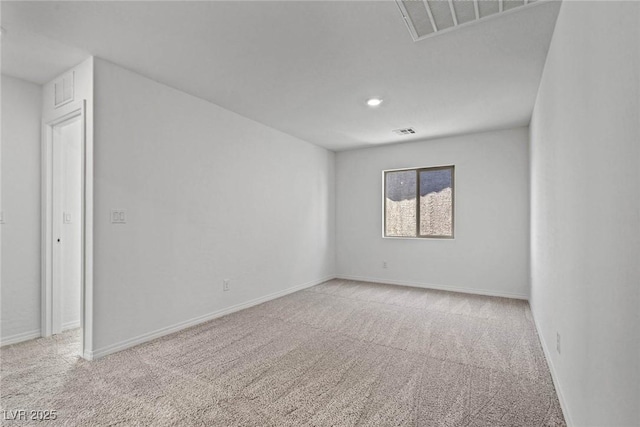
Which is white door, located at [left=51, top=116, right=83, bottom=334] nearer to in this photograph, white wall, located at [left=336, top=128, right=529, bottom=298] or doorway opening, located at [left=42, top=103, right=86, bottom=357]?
doorway opening, located at [left=42, top=103, right=86, bottom=357]

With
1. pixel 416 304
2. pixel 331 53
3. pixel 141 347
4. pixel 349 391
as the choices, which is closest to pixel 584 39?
pixel 331 53

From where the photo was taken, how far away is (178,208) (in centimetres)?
316

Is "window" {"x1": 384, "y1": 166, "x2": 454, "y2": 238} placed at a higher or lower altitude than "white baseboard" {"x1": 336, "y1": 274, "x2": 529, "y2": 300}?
higher

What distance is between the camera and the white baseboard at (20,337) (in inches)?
109

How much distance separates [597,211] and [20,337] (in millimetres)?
4325

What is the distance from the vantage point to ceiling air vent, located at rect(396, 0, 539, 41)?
6.11 ft

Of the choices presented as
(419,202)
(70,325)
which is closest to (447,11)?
(419,202)

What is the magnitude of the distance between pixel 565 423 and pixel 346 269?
13.8 feet

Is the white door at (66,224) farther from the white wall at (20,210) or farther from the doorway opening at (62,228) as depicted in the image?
the white wall at (20,210)

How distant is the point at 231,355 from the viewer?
2.61m

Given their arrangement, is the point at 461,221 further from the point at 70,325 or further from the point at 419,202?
the point at 70,325

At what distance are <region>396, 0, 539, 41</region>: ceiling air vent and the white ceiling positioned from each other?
0.23 ft

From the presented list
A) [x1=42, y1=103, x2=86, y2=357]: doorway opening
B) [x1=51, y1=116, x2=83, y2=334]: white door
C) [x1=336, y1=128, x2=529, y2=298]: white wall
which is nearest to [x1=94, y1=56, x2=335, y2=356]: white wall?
[x1=42, y1=103, x2=86, y2=357]: doorway opening

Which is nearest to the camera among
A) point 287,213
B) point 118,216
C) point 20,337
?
point 118,216
